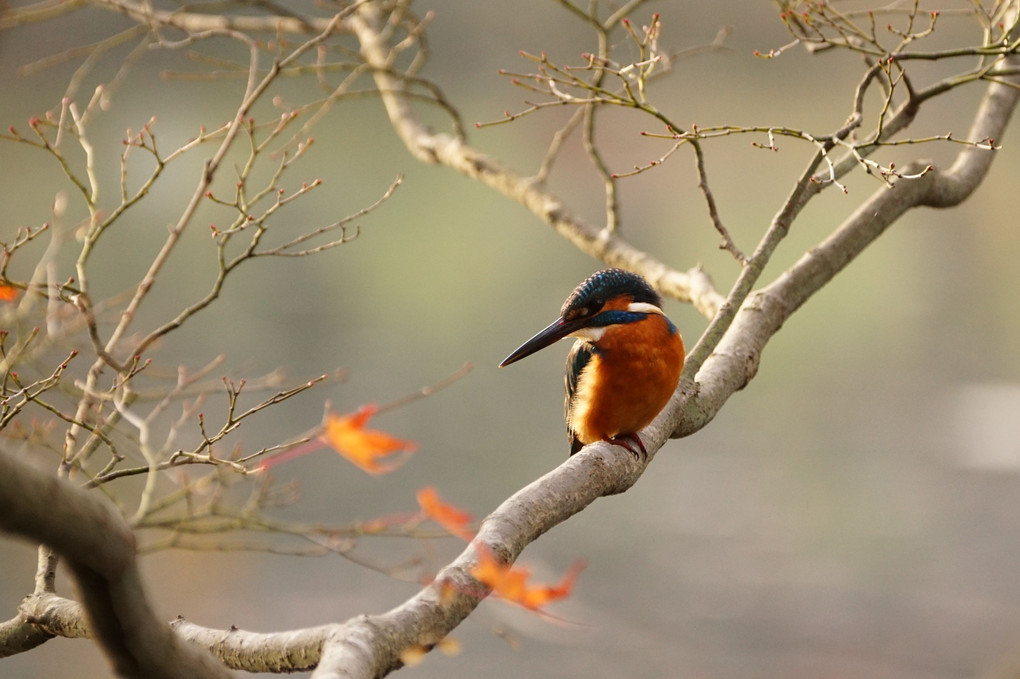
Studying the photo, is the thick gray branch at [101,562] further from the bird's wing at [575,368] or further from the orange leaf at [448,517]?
the bird's wing at [575,368]

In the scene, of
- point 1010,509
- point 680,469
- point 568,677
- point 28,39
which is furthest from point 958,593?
point 28,39

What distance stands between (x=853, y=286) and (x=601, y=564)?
190 inches

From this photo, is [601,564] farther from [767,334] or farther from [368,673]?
[368,673]

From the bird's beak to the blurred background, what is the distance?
9.50ft

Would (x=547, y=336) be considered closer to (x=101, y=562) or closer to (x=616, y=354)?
(x=616, y=354)

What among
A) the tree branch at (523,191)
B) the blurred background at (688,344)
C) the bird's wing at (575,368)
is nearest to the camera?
the bird's wing at (575,368)

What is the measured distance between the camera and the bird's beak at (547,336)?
1451mm

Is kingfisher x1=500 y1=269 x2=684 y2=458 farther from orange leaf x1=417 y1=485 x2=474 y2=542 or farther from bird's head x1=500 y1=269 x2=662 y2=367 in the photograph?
orange leaf x1=417 y1=485 x2=474 y2=542

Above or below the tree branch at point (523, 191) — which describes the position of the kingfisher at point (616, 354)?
below

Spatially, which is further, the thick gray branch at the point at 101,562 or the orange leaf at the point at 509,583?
the orange leaf at the point at 509,583

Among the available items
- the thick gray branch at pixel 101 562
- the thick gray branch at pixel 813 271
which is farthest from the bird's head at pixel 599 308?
the thick gray branch at pixel 101 562

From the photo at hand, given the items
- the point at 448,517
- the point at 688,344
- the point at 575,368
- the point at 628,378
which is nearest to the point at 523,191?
the point at 575,368

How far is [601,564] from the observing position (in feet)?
22.4

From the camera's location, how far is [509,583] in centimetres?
83
